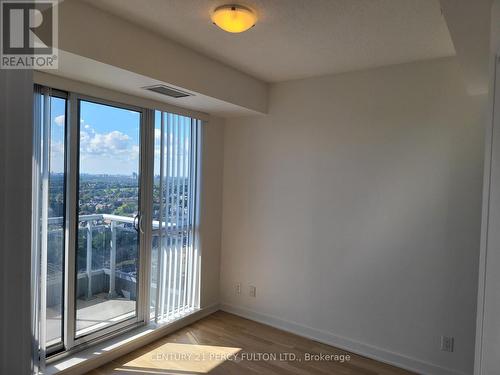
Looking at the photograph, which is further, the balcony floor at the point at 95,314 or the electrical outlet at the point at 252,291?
the electrical outlet at the point at 252,291

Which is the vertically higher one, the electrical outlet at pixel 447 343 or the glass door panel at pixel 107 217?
the glass door panel at pixel 107 217

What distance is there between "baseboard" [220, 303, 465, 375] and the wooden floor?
62 millimetres

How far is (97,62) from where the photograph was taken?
216cm

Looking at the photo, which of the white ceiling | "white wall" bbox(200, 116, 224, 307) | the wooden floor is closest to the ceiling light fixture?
the white ceiling

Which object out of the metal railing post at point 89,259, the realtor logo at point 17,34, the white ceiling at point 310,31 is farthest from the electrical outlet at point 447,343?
the realtor logo at point 17,34

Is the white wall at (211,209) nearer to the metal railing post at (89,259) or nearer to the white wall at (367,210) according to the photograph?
the white wall at (367,210)

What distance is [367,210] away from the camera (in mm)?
3111

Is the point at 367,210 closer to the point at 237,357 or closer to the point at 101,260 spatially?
the point at 237,357

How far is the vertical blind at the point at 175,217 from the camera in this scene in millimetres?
3361

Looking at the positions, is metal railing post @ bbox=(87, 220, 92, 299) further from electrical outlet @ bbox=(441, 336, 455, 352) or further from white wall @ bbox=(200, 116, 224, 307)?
electrical outlet @ bbox=(441, 336, 455, 352)

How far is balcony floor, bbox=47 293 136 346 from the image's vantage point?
2.66 metres

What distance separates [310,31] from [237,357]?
2792 millimetres

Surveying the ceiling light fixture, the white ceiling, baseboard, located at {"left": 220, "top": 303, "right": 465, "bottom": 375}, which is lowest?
baseboard, located at {"left": 220, "top": 303, "right": 465, "bottom": 375}

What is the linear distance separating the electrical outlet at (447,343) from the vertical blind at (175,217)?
2497 millimetres
